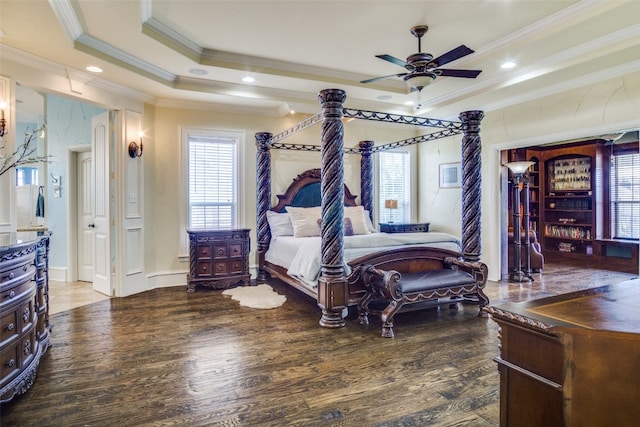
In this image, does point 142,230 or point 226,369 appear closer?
point 226,369

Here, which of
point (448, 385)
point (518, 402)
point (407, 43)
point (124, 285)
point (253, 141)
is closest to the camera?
point (518, 402)

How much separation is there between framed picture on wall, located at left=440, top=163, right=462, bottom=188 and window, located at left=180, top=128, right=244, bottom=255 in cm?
377

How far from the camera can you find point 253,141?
20.1 feet

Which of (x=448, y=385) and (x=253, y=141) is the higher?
(x=253, y=141)

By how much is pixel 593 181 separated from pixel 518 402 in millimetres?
8740

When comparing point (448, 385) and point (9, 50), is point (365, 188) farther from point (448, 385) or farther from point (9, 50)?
point (9, 50)

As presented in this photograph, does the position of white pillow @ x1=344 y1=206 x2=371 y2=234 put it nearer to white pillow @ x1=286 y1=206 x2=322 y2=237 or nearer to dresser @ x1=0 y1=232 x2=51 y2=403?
white pillow @ x1=286 y1=206 x2=322 y2=237

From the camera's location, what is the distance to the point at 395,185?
24.1 feet

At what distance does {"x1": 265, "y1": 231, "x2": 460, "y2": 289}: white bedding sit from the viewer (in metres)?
3.99

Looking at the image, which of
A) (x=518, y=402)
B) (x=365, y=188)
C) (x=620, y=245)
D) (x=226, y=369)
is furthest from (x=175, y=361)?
(x=620, y=245)

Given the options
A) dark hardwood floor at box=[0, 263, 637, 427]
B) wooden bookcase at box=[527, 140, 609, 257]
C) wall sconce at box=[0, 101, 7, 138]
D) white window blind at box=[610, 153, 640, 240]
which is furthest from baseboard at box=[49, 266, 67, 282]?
white window blind at box=[610, 153, 640, 240]

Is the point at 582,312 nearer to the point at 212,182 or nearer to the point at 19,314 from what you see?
the point at 19,314

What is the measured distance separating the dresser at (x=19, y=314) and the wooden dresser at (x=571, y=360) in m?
2.73

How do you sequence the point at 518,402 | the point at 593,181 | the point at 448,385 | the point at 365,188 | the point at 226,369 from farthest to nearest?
the point at 593,181, the point at 365,188, the point at 226,369, the point at 448,385, the point at 518,402
